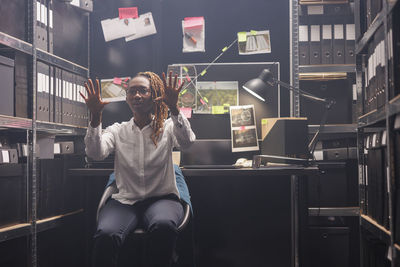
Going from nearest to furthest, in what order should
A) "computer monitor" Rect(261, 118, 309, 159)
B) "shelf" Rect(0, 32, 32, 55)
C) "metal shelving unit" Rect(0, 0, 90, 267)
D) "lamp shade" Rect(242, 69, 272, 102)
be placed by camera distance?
"shelf" Rect(0, 32, 32, 55)
"metal shelving unit" Rect(0, 0, 90, 267)
"computer monitor" Rect(261, 118, 309, 159)
"lamp shade" Rect(242, 69, 272, 102)

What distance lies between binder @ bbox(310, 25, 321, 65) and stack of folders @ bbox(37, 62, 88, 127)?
152 centimetres

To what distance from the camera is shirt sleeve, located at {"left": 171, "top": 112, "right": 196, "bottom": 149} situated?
2160 mm

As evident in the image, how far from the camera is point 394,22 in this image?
1622 mm

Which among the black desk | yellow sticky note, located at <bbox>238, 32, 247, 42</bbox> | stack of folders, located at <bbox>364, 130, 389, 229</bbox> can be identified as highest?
yellow sticky note, located at <bbox>238, 32, 247, 42</bbox>

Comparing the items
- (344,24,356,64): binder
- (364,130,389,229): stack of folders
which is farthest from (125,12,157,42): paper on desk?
(364,130,389,229): stack of folders

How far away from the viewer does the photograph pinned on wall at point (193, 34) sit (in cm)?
308

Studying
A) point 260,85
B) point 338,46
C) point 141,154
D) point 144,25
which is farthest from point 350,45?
point 141,154

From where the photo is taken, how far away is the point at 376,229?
1.90 meters

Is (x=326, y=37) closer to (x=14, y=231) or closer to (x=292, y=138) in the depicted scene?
(x=292, y=138)

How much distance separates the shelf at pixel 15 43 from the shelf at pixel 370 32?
166cm

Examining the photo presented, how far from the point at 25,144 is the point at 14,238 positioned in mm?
497

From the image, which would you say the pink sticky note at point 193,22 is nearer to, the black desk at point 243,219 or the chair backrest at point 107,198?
the black desk at point 243,219

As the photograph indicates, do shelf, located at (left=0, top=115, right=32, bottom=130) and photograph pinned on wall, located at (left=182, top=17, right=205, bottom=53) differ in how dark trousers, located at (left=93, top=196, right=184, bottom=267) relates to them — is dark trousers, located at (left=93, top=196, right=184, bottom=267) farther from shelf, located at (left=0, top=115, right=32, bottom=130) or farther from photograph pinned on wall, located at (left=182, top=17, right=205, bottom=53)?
photograph pinned on wall, located at (left=182, top=17, right=205, bottom=53)

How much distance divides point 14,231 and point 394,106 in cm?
181
